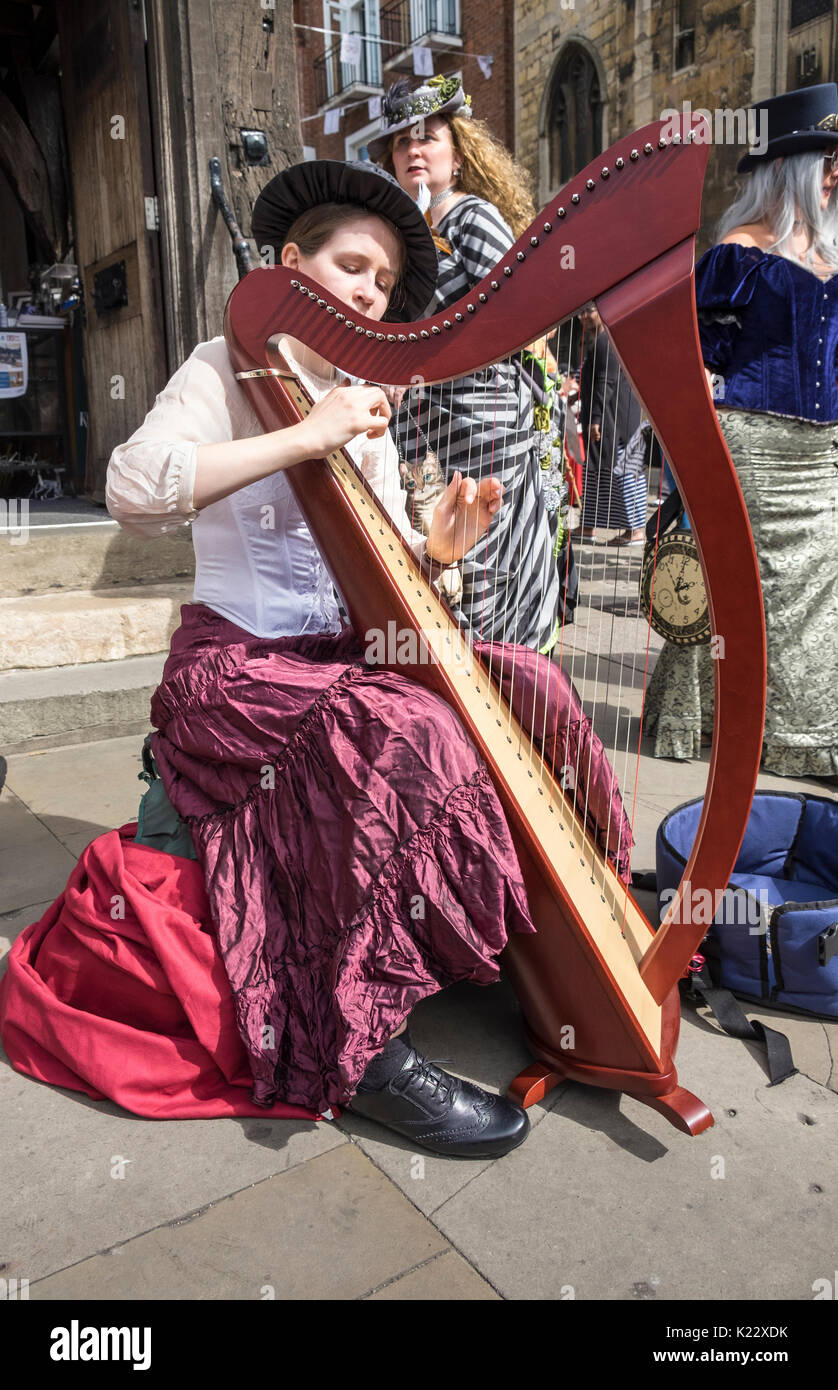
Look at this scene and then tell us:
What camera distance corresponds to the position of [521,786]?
1578 mm

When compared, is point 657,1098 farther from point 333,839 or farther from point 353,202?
point 353,202

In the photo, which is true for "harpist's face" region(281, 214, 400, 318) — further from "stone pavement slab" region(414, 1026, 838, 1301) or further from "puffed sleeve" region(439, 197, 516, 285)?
"stone pavement slab" region(414, 1026, 838, 1301)

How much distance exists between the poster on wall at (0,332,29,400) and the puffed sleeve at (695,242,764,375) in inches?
152

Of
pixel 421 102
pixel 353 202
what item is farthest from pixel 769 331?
pixel 353 202

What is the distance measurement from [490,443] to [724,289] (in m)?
0.81

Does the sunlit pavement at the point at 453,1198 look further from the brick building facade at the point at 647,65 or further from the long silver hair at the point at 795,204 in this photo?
the brick building facade at the point at 647,65

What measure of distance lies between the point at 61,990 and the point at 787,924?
130cm

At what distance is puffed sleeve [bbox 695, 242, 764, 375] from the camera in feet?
9.36

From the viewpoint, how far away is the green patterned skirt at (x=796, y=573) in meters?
2.99

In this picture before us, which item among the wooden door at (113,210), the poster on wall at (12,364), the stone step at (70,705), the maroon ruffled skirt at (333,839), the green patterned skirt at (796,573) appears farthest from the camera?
the poster on wall at (12,364)

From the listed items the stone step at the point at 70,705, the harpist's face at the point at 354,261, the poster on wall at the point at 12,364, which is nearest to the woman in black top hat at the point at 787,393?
the harpist's face at the point at 354,261

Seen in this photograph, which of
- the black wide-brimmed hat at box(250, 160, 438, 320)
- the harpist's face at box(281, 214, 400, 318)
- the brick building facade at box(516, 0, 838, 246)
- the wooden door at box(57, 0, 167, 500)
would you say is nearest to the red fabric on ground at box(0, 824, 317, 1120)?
the harpist's face at box(281, 214, 400, 318)

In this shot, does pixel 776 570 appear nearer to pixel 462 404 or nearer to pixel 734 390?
pixel 734 390

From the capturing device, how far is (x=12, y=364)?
5.36 meters
